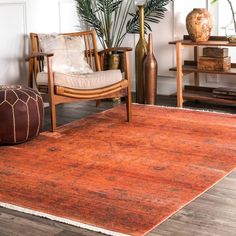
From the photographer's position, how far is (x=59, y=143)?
12.5 ft

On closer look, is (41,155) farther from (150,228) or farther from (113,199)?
(150,228)

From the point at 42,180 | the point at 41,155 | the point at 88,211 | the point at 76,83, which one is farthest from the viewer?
the point at 76,83

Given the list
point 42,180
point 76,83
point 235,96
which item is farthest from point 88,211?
point 235,96

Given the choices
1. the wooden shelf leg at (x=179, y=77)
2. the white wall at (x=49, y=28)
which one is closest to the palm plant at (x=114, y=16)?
the white wall at (x=49, y=28)

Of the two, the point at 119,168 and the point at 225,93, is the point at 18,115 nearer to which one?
the point at 119,168

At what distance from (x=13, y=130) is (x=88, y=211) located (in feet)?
4.29

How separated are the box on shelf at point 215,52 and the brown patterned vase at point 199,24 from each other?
119 mm

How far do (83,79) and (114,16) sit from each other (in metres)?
1.67

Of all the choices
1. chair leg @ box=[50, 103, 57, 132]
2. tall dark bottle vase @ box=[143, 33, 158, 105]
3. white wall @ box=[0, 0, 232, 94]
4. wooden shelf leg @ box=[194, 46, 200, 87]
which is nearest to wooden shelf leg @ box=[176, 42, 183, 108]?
tall dark bottle vase @ box=[143, 33, 158, 105]

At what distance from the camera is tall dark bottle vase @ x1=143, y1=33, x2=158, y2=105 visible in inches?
193

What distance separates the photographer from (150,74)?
4.92 metres

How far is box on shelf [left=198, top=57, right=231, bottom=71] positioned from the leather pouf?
66.6 inches

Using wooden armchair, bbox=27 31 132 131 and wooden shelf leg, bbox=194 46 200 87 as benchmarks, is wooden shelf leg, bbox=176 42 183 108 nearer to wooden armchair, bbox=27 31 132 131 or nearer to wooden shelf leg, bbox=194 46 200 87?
A: wooden shelf leg, bbox=194 46 200 87

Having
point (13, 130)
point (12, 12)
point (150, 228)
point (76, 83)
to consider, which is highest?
point (12, 12)
